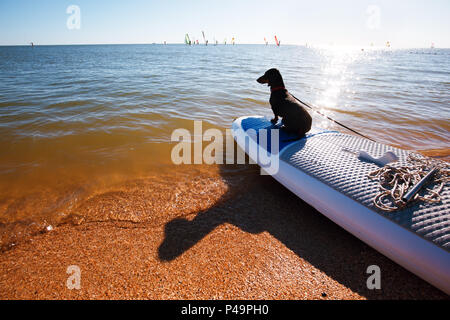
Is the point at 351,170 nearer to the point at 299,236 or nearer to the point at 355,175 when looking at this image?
the point at 355,175

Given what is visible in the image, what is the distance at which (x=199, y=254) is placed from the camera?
100 inches

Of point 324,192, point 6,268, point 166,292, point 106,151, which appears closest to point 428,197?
point 324,192

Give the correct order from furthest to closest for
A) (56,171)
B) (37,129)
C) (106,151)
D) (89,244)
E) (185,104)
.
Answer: (185,104) < (37,129) < (106,151) < (56,171) < (89,244)

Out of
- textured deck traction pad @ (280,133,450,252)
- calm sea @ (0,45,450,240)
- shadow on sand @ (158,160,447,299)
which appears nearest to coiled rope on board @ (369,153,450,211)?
textured deck traction pad @ (280,133,450,252)

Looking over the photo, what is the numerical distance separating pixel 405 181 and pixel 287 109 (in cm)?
193

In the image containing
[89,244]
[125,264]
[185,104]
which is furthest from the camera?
[185,104]

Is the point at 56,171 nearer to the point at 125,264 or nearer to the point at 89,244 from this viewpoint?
the point at 89,244

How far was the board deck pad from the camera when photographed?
2.04 meters

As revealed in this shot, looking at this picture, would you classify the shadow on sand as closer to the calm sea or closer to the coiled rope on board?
the coiled rope on board

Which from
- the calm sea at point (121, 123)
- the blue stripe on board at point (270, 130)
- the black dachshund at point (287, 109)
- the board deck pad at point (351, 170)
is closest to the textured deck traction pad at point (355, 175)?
the board deck pad at point (351, 170)

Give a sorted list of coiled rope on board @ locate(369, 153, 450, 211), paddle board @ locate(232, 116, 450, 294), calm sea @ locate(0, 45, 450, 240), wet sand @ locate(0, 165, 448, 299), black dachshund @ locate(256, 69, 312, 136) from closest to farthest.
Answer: paddle board @ locate(232, 116, 450, 294) < wet sand @ locate(0, 165, 448, 299) < coiled rope on board @ locate(369, 153, 450, 211) < black dachshund @ locate(256, 69, 312, 136) < calm sea @ locate(0, 45, 450, 240)

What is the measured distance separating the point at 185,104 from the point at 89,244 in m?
6.67

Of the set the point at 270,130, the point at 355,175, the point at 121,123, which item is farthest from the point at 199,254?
the point at 121,123

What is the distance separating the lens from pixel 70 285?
219cm
